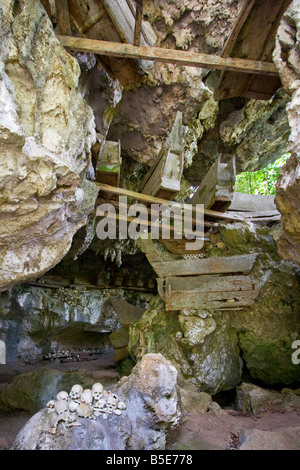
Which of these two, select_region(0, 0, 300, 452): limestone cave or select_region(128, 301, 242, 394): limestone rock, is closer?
select_region(0, 0, 300, 452): limestone cave

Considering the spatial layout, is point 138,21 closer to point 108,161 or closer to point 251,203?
point 108,161

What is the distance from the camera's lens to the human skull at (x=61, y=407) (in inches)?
111

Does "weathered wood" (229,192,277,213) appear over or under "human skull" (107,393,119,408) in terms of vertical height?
over

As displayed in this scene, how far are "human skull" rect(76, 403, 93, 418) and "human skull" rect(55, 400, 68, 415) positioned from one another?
13cm

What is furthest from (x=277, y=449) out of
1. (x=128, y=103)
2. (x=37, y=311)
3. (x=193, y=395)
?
(x=37, y=311)

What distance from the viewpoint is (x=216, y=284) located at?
6477 mm

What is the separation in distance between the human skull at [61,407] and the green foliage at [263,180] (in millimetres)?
13351

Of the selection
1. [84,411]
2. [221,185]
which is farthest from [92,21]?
[84,411]

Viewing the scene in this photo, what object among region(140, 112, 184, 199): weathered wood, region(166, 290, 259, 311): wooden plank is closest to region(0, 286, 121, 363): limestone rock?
region(166, 290, 259, 311): wooden plank

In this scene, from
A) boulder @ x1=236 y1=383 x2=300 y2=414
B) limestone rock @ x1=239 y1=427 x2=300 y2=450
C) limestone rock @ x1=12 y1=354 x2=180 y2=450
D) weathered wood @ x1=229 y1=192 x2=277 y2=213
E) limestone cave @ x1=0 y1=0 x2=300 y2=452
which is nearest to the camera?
limestone rock @ x1=12 y1=354 x2=180 y2=450

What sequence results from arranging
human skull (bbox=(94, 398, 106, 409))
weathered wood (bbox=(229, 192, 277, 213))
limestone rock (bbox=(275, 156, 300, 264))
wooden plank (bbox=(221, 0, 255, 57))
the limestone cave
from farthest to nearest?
weathered wood (bbox=(229, 192, 277, 213))
limestone rock (bbox=(275, 156, 300, 264))
wooden plank (bbox=(221, 0, 255, 57))
the limestone cave
human skull (bbox=(94, 398, 106, 409))

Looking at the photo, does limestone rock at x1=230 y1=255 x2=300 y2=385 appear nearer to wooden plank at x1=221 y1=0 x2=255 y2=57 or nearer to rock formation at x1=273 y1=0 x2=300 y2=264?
rock formation at x1=273 y1=0 x2=300 y2=264

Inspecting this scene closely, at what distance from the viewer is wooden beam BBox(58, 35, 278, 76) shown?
374cm

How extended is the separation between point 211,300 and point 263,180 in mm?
10039
